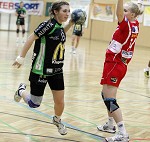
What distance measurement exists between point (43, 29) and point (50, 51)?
10.2 inches

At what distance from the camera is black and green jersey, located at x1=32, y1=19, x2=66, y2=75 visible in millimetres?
3965

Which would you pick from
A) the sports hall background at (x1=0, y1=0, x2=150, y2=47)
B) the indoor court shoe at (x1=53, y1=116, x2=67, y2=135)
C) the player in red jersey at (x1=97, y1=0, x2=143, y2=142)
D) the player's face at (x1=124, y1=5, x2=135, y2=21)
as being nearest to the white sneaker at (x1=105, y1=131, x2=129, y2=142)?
the player in red jersey at (x1=97, y1=0, x2=143, y2=142)

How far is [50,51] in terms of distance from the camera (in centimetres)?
399

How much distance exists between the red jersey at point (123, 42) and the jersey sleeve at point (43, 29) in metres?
0.76

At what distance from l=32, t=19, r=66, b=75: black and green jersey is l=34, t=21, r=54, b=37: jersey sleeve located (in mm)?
13

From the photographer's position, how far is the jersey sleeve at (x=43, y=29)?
12.8 ft

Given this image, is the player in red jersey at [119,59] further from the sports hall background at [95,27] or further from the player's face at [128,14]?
the sports hall background at [95,27]

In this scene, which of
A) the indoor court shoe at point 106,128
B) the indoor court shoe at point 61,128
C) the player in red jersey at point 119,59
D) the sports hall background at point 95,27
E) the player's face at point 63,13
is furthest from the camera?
the sports hall background at point 95,27

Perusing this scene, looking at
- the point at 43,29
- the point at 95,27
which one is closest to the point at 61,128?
the point at 43,29

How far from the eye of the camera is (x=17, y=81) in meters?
A: 7.66

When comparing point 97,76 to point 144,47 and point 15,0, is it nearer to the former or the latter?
point 144,47

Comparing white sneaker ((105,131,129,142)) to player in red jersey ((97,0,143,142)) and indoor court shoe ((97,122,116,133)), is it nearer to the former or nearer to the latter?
player in red jersey ((97,0,143,142))

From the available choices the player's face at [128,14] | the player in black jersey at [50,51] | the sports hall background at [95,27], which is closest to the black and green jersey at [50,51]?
the player in black jersey at [50,51]

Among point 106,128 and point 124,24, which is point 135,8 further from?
point 106,128
